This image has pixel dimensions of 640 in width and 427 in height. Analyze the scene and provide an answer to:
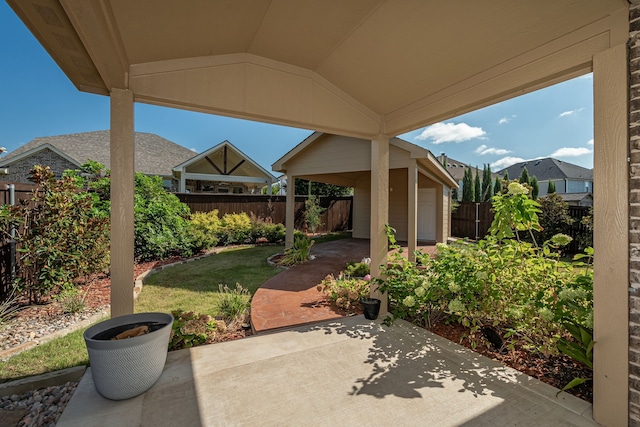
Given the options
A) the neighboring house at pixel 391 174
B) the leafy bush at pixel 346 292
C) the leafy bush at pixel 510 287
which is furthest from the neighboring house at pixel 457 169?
the leafy bush at pixel 510 287

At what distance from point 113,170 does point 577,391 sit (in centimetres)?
440

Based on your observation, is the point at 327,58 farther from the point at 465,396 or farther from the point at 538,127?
the point at 538,127

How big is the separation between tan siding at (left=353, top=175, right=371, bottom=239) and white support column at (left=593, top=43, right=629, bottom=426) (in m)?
10.0

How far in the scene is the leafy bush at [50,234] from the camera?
3973mm

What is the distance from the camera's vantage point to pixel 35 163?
496 inches

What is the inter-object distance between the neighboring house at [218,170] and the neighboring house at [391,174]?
689 centimetres

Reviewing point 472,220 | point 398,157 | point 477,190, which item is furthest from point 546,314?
point 477,190

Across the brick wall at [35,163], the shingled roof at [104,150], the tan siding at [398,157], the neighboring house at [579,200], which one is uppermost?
the shingled roof at [104,150]

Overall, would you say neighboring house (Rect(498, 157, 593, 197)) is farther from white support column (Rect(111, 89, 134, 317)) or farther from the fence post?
the fence post

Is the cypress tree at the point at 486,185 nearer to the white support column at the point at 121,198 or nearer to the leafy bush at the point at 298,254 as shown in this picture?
the leafy bush at the point at 298,254

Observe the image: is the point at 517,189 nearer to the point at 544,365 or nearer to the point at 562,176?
the point at 544,365

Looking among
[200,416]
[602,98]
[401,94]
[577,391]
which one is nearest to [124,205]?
[200,416]

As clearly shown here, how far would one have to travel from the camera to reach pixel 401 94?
3.44 meters

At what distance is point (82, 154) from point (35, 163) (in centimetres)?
193
